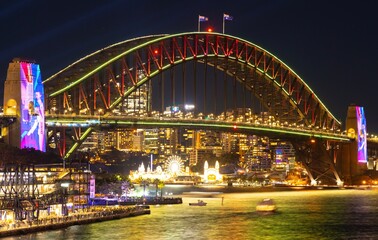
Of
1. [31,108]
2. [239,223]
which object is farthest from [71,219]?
[31,108]

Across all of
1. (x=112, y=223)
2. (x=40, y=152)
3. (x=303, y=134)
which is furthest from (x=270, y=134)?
(x=112, y=223)

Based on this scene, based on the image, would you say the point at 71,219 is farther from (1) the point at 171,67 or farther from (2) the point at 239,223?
(1) the point at 171,67

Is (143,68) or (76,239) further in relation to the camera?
(143,68)

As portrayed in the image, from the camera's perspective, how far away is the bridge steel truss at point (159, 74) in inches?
3639

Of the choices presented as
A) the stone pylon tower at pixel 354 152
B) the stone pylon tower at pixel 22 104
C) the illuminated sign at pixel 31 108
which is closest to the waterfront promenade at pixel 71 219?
the illuminated sign at pixel 31 108

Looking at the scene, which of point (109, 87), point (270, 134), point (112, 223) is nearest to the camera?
point (112, 223)

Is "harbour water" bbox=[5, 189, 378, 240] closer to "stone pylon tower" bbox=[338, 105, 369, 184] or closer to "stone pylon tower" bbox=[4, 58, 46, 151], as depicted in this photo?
"stone pylon tower" bbox=[4, 58, 46, 151]

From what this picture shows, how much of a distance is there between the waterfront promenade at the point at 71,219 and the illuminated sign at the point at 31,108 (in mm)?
9967

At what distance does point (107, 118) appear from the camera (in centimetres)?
9369

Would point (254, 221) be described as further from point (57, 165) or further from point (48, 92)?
point (48, 92)

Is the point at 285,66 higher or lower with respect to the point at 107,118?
higher

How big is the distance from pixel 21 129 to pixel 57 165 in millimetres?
4592

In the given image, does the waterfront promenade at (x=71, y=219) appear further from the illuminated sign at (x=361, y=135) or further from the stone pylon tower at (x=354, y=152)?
the illuminated sign at (x=361, y=135)

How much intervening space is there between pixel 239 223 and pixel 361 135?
7108 cm
